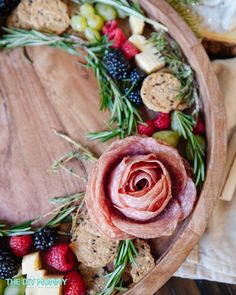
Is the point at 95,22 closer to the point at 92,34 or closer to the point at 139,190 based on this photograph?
the point at 92,34

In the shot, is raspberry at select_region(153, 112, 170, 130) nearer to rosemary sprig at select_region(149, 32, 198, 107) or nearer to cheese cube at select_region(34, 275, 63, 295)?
rosemary sprig at select_region(149, 32, 198, 107)

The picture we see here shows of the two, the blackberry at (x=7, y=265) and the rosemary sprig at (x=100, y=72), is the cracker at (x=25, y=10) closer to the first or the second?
the rosemary sprig at (x=100, y=72)

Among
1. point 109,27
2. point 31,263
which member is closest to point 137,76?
point 109,27

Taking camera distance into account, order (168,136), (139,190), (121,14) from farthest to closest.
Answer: (121,14)
(168,136)
(139,190)

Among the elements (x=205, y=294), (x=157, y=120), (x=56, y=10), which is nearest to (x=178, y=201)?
(x=157, y=120)

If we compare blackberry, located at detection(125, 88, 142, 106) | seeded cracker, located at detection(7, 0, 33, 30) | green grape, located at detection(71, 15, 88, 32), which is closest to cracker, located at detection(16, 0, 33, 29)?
seeded cracker, located at detection(7, 0, 33, 30)

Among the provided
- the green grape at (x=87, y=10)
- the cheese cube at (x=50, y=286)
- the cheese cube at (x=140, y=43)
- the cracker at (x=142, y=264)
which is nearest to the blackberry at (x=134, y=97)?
the cheese cube at (x=140, y=43)
